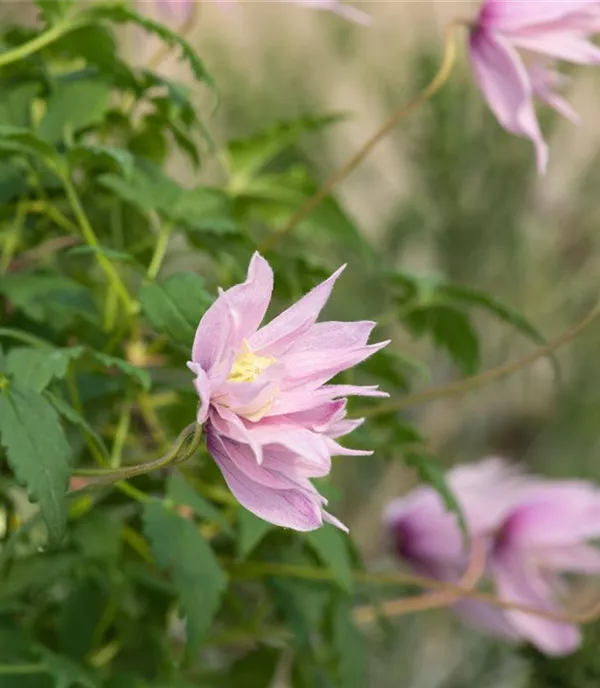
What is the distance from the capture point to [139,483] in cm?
42

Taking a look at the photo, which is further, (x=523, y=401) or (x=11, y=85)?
(x=523, y=401)

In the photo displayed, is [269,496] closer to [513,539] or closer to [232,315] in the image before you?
[232,315]

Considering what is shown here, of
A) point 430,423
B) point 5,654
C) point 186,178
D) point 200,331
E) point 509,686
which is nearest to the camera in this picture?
point 200,331

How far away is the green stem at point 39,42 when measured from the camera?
366 millimetres

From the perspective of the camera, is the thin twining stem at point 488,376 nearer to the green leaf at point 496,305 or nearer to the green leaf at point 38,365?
the green leaf at point 496,305

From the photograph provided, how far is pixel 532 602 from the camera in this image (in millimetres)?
568

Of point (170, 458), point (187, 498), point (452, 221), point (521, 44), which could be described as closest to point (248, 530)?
point (187, 498)

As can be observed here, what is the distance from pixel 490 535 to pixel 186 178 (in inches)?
49.0

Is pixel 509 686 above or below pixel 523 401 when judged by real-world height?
above

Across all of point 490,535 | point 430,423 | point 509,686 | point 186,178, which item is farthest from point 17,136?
point 186,178

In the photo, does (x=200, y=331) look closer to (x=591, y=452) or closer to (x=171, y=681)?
(x=171, y=681)

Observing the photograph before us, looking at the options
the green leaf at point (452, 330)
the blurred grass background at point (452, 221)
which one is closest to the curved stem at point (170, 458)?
the green leaf at point (452, 330)

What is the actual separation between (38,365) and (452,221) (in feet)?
3.12

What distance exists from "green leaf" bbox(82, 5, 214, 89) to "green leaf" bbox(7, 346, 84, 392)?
4.4 inches
